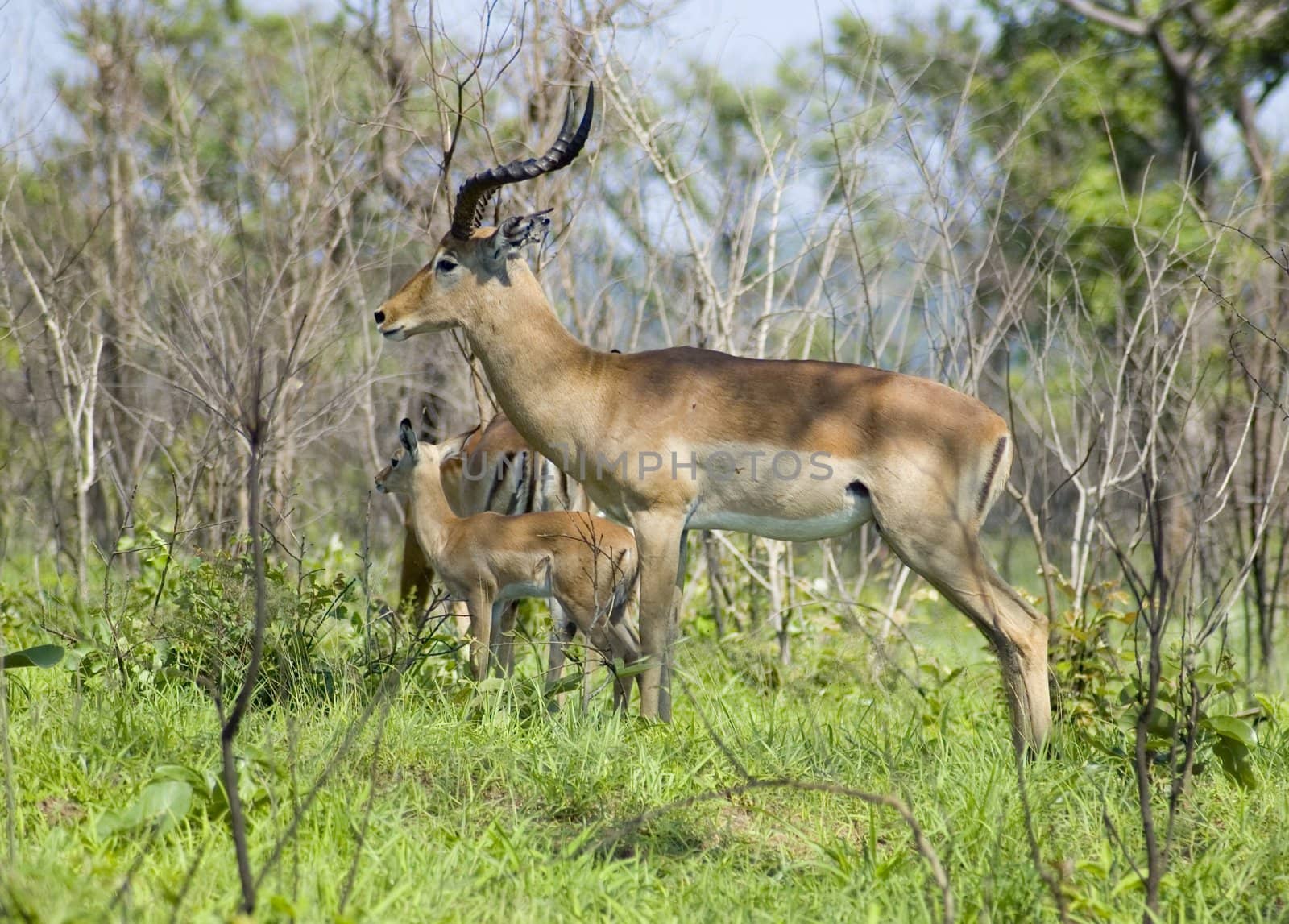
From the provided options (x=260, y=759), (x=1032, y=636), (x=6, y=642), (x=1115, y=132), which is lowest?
(x=6, y=642)

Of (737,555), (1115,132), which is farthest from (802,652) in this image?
(1115,132)

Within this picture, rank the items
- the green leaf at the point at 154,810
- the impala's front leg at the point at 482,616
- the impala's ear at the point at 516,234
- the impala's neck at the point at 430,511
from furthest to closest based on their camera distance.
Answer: the impala's neck at the point at 430,511 < the impala's front leg at the point at 482,616 < the impala's ear at the point at 516,234 < the green leaf at the point at 154,810

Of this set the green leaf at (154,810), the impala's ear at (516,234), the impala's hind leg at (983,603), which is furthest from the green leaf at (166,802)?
the impala's hind leg at (983,603)

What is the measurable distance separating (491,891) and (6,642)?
346 cm

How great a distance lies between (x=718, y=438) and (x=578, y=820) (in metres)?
1.63

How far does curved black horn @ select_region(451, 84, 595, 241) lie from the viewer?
4613 mm

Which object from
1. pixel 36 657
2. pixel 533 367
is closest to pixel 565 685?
pixel 533 367

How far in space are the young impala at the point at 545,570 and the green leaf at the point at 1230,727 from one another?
216cm

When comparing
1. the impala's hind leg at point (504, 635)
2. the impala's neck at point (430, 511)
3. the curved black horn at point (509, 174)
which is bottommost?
the impala's hind leg at point (504, 635)

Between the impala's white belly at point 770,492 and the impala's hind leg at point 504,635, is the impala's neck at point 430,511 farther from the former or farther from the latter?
the impala's white belly at point 770,492

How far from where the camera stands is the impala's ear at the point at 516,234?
4.92m

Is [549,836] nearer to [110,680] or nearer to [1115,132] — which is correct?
[110,680]

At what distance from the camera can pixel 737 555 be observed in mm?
6988

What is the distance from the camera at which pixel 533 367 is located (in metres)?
5.00
